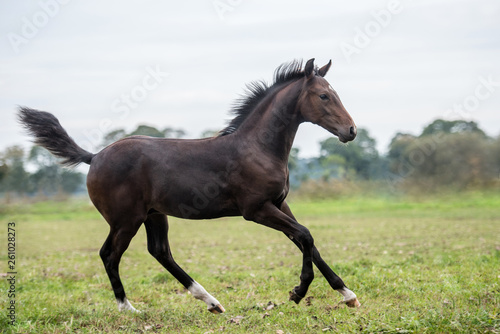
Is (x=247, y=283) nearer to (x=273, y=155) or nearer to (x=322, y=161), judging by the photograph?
(x=273, y=155)

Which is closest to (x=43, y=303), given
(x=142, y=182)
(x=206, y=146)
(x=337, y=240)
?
(x=142, y=182)

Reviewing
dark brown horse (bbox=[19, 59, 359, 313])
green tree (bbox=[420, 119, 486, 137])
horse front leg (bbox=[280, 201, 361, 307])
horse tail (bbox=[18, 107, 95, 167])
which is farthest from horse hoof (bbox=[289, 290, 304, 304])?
green tree (bbox=[420, 119, 486, 137])

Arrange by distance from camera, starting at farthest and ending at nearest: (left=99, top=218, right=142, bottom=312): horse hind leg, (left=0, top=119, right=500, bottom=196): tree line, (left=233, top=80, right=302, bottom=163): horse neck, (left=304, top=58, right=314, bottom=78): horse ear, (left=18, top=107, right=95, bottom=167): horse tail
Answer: (left=0, top=119, right=500, bottom=196): tree line
(left=18, top=107, right=95, bottom=167): horse tail
(left=99, top=218, right=142, bottom=312): horse hind leg
(left=233, top=80, right=302, bottom=163): horse neck
(left=304, top=58, right=314, bottom=78): horse ear

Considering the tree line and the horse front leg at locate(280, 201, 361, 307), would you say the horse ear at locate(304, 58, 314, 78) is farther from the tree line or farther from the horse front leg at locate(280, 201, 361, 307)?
the tree line

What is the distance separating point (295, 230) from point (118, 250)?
2.11m

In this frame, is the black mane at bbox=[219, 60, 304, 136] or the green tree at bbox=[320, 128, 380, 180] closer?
the black mane at bbox=[219, 60, 304, 136]

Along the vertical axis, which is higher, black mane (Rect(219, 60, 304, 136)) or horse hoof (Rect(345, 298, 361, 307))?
black mane (Rect(219, 60, 304, 136))

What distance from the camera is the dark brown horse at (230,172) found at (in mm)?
5605

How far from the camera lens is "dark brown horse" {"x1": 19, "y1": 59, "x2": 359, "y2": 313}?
561 centimetres

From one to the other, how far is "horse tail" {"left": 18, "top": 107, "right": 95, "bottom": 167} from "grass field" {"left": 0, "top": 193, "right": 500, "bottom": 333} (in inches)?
71.7

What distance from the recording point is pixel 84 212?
31500 mm

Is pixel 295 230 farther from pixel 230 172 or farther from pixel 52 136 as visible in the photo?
pixel 52 136

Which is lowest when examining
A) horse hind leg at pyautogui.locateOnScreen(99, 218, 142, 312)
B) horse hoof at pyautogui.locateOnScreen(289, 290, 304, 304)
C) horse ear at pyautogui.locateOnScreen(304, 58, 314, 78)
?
horse hind leg at pyautogui.locateOnScreen(99, 218, 142, 312)

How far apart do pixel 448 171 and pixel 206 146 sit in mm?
22326
